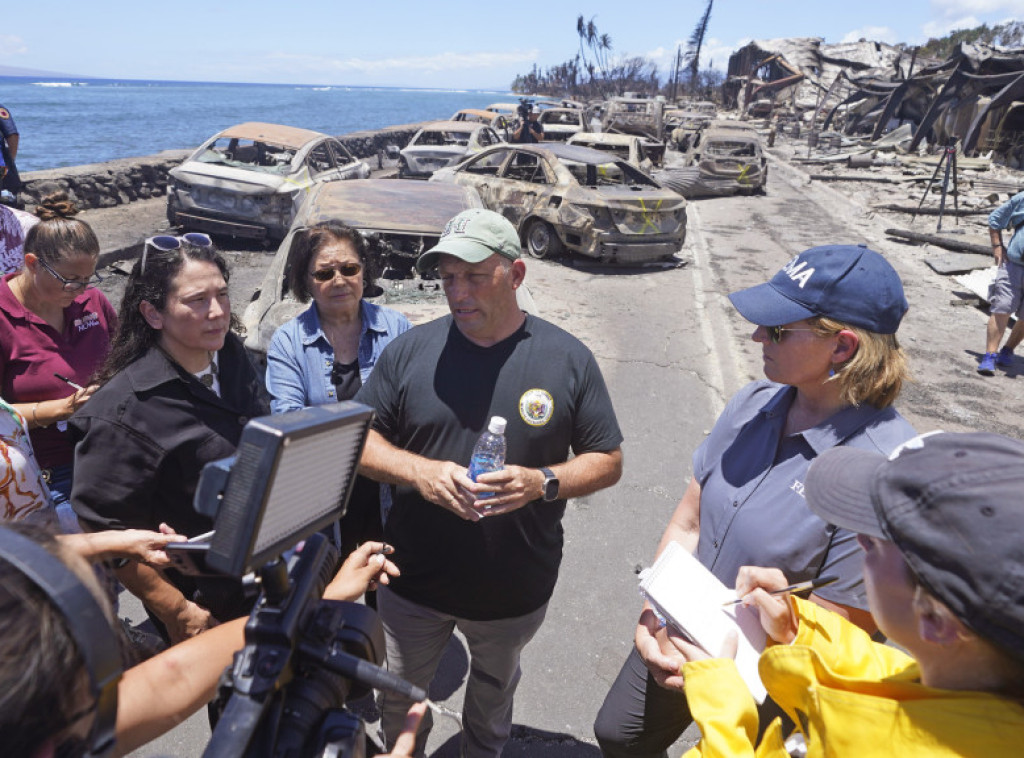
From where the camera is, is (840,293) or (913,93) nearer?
(840,293)

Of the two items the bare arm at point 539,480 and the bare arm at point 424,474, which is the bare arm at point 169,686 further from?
the bare arm at point 539,480

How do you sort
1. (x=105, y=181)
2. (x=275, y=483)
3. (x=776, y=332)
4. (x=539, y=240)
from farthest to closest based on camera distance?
(x=105, y=181), (x=539, y=240), (x=776, y=332), (x=275, y=483)

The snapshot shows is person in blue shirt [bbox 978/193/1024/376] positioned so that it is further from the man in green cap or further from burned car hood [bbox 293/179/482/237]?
the man in green cap

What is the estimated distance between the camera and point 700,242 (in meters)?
12.3

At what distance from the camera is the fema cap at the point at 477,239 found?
2.13 m

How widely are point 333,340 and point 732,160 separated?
16175 millimetres

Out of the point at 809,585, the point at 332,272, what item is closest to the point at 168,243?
the point at 332,272

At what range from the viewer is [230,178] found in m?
9.71

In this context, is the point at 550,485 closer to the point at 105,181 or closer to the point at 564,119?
the point at 105,181

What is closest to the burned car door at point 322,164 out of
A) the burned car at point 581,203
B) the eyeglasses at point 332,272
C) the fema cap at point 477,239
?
the burned car at point 581,203

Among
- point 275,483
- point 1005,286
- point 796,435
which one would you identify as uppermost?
point 275,483

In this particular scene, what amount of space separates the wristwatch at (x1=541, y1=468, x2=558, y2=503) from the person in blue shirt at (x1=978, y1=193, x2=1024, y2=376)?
20.5ft

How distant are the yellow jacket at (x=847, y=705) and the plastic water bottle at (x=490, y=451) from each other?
2.60ft

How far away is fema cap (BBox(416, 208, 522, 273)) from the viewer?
84.0 inches
